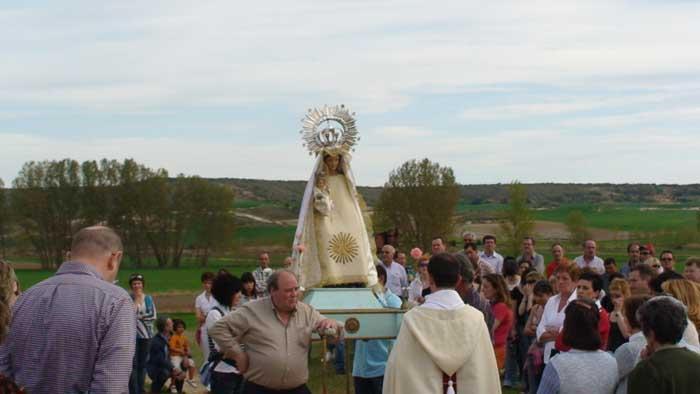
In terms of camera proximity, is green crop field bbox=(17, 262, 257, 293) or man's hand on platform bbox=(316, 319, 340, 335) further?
green crop field bbox=(17, 262, 257, 293)

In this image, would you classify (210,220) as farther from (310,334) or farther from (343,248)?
(310,334)

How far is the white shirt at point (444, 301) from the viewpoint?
660 centimetres

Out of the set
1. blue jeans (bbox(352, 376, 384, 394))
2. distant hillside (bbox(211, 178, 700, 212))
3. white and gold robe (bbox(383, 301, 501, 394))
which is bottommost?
blue jeans (bbox(352, 376, 384, 394))

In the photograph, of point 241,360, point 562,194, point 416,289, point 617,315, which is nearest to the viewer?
point 241,360

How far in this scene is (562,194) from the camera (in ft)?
351

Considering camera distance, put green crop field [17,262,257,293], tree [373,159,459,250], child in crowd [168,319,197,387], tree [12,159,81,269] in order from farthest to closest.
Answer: tree [12,159,81,269]
tree [373,159,459,250]
green crop field [17,262,257,293]
child in crowd [168,319,197,387]

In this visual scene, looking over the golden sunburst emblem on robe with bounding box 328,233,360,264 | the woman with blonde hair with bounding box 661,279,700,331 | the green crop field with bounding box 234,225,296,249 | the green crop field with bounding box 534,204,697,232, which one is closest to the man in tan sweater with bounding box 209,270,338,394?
the woman with blonde hair with bounding box 661,279,700,331

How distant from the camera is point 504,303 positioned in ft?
40.5

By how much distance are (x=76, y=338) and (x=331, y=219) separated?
8246 millimetres

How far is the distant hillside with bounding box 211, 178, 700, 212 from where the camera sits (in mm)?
101250

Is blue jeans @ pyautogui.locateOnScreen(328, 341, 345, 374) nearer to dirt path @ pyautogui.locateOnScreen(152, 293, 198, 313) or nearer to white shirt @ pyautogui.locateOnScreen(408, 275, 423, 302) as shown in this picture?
white shirt @ pyautogui.locateOnScreen(408, 275, 423, 302)

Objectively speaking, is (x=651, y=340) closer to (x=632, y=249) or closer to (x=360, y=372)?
(x=360, y=372)

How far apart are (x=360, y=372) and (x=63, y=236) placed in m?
65.9

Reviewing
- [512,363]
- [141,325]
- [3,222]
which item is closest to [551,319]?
[512,363]
